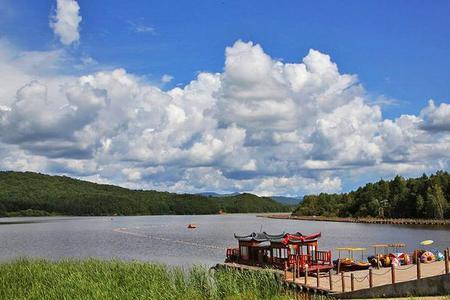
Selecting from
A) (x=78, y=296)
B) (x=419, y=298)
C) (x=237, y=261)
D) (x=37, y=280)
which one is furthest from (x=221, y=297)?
(x=237, y=261)

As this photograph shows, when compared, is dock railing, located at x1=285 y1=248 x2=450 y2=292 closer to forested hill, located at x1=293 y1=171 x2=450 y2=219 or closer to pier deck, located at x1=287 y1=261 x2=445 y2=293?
pier deck, located at x1=287 y1=261 x2=445 y2=293

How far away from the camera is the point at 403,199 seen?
156m

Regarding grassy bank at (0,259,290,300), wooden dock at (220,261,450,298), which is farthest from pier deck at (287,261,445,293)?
grassy bank at (0,259,290,300)

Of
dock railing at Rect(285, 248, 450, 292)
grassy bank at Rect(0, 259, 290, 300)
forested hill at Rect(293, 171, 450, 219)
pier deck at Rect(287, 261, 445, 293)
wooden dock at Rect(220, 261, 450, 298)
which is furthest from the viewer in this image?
forested hill at Rect(293, 171, 450, 219)

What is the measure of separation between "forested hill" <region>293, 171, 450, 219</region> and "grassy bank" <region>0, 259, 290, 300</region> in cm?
12229

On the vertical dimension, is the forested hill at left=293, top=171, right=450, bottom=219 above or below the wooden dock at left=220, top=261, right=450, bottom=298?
above

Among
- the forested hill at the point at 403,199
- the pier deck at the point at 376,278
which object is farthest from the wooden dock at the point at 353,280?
the forested hill at the point at 403,199

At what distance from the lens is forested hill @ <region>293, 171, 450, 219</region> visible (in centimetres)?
13912

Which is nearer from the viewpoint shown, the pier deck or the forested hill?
the pier deck

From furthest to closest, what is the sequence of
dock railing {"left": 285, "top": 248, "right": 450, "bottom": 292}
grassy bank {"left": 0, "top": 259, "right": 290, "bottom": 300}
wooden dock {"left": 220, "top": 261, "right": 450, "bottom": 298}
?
dock railing {"left": 285, "top": 248, "right": 450, "bottom": 292}
wooden dock {"left": 220, "top": 261, "right": 450, "bottom": 298}
grassy bank {"left": 0, "top": 259, "right": 290, "bottom": 300}

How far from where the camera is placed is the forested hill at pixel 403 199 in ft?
456

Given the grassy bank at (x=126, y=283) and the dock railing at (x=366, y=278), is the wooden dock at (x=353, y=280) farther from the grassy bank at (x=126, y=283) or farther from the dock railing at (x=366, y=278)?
the grassy bank at (x=126, y=283)

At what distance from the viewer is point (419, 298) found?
75.5ft

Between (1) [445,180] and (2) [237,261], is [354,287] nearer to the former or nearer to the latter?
(2) [237,261]
